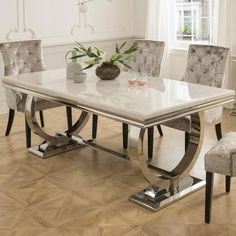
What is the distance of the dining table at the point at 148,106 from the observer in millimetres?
2486

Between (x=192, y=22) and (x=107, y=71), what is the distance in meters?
2.67

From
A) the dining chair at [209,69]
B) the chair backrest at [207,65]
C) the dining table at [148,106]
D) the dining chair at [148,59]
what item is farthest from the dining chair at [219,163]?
the dining chair at [148,59]

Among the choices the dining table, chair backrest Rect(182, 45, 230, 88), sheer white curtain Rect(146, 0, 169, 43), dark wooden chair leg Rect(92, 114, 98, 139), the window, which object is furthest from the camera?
sheer white curtain Rect(146, 0, 169, 43)

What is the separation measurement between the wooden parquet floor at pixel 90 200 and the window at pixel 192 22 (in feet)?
6.63

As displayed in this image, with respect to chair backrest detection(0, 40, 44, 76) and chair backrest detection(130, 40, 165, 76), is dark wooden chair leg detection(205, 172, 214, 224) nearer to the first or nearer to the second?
chair backrest detection(130, 40, 165, 76)

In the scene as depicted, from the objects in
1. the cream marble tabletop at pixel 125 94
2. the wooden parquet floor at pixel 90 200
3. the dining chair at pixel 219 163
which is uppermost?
the cream marble tabletop at pixel 125 94

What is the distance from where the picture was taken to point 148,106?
2490 millimetres

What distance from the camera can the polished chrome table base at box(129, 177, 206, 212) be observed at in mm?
2709

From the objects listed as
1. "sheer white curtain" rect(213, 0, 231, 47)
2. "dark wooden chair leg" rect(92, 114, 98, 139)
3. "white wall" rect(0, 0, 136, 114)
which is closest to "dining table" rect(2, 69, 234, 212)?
"dark wooden chair leg" rect(92, 114, 98, 139)

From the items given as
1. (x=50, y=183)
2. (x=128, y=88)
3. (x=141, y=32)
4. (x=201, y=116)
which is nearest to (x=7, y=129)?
(x=50, y=183)

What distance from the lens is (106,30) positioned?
19.5 feet

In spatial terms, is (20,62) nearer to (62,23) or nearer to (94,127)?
(94,127)

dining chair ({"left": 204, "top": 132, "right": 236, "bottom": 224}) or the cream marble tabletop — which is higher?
the cream marble tabletop

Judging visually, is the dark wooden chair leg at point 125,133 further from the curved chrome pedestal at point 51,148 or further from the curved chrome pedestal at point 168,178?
the curved chrome pedestal at point 168,178
